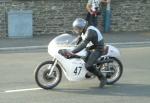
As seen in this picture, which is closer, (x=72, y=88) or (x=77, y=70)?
(x=77, y=70)

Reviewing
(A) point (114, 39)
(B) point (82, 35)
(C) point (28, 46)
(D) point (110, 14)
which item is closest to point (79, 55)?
(B) point (82, 35)

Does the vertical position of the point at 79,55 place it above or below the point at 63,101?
above

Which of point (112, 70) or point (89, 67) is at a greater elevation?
point (89, 67)

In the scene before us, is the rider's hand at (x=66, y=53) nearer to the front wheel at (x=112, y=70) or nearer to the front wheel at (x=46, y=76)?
the front wheel at (x=46, y=76)

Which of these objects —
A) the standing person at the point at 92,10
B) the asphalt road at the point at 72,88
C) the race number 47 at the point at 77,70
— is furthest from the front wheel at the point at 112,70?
the standing person at the point at 92,10

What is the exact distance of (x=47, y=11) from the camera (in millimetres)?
20000

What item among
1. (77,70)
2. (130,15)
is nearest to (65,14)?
(130,15)

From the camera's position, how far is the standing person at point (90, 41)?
11.0 m

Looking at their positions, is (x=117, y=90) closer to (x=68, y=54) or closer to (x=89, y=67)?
(x=89, y=67)

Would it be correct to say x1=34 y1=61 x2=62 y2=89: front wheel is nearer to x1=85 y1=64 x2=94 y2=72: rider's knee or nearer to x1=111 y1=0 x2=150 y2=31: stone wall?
x1=85 y1=64 x2=94 y2=72: rider's knee

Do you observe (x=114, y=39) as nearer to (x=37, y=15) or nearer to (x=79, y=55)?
(x=37, y=15)

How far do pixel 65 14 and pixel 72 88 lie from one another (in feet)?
30.7

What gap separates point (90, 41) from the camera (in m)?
11.1

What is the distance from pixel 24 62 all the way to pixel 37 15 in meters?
5.78
